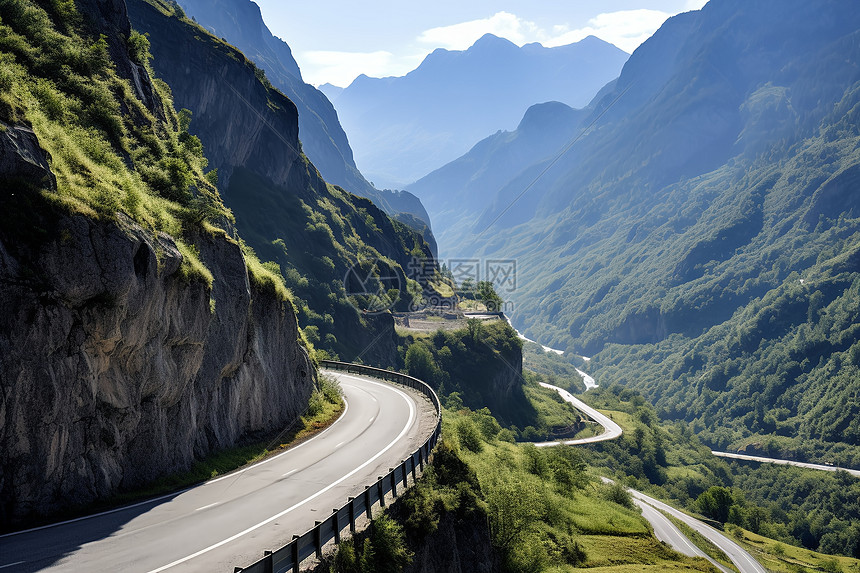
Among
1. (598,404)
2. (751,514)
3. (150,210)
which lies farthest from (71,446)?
(598,404)

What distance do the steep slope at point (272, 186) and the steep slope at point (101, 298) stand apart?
6020 cm

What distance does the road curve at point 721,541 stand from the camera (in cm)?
7175

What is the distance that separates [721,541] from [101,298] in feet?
312

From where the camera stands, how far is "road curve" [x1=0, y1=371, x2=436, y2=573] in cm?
1289

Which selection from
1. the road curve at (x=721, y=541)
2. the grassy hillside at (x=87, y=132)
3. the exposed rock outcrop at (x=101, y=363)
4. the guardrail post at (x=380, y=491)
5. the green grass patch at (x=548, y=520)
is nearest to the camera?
the exposed rock outcrop at (x=101, y=363)

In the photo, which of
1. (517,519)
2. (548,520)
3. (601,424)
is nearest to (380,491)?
(517,519)

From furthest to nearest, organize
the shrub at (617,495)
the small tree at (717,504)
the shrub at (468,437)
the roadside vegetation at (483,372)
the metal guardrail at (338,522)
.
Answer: the roadside vegetation at (483,372)
the small tree at (717,504)
the shrub at (617,495)
the shrub at (468,437)
the metal guardrail at (338,522)

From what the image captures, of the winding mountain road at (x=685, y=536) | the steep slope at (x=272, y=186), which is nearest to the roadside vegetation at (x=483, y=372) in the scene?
the steep slope at (x=272, y=186)

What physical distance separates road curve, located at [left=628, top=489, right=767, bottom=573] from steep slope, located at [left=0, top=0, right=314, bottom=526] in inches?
2814

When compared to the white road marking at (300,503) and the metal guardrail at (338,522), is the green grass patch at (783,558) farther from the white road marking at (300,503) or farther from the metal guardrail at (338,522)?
the metal guardrail at (338,522)

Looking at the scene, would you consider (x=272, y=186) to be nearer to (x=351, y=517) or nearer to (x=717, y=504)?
(x=717, y=504)

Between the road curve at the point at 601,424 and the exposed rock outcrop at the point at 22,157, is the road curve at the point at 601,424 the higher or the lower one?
the lower one

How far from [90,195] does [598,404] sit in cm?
18960

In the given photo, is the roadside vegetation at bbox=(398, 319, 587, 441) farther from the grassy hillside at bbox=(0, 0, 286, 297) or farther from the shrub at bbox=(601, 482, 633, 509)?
the grassy hillside at bbox=(0, 0, 286, 297)
